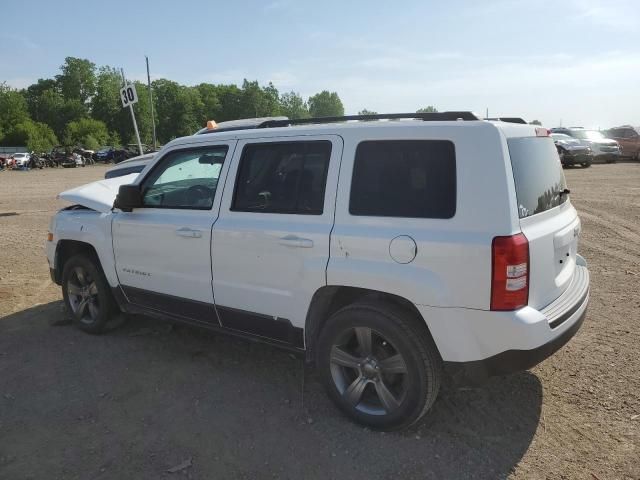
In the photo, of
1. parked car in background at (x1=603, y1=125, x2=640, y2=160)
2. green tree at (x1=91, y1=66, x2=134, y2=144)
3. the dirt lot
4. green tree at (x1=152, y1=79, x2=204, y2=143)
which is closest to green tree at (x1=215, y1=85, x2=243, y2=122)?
green tree at (x1=152, y1=79, x2=204, y2=143)

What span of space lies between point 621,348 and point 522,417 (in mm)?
1486

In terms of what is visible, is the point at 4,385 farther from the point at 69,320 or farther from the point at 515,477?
the point at 515,477

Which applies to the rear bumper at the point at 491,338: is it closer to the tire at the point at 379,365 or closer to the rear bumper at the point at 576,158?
the tire at the point at 379,365

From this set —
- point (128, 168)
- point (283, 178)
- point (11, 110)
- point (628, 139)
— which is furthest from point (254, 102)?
point (283, 178)

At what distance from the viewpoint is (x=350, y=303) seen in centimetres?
325

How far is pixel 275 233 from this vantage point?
3.33 meters

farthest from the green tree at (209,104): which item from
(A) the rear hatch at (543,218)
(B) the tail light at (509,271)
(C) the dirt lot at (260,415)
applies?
(B) the tail light at (509,271)

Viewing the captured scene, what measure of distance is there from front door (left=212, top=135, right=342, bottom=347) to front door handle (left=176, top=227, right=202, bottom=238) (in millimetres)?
174

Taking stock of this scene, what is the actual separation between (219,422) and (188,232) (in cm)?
138

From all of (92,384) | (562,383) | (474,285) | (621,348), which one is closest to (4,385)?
(92,384)

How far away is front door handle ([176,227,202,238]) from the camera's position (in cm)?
374

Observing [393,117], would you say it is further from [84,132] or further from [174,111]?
[174,111]

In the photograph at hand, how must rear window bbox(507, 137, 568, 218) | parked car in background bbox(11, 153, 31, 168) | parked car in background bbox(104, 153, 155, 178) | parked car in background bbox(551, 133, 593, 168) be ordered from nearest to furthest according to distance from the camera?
rear window bbox(507, 137, 568, 218) < parked car in background bbox(104, 153, 155, 178) < parked car in background bbox(551, 133, 593, 168) < parked car in background bbox(11, 153, 31, 168)

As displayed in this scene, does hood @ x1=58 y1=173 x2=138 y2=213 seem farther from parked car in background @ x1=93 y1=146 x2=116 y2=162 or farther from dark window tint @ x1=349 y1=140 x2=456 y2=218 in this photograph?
parked car in background @ x1=93 y1=146 x2=116 y2=162
